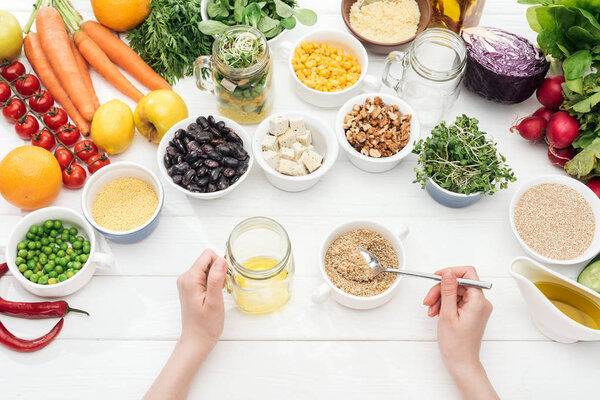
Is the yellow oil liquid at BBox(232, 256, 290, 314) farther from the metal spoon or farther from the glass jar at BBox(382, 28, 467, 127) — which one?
the glass jar at BBox(382, 28, 467, 127)

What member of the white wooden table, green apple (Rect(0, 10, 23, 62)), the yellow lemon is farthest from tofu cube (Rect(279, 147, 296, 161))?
green apple (Rect(0, 10, 23, 62))

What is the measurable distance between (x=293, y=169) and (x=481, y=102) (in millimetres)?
703

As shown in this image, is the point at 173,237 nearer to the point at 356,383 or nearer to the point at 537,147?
the point at 356,383

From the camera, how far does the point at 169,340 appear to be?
136 cm

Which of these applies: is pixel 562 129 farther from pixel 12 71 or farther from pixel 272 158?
pixel 12 71

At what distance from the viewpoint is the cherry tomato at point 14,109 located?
1.57 m

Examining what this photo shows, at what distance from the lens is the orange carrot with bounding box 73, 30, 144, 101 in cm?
169

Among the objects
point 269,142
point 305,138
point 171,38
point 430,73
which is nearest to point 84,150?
point 171,38

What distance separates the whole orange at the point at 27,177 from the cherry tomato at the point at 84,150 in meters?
0.10

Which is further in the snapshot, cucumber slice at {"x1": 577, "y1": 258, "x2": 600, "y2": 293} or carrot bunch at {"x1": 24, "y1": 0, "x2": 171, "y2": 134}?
carrot bunch at {"x1": 24, "y1": 0, "x2": 171, "y2": 134}

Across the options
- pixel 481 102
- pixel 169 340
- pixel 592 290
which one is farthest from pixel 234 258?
pixel 481 102

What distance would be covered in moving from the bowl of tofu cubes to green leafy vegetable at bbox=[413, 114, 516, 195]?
0.87ft

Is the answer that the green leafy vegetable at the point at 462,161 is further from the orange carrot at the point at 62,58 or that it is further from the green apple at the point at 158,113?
the orange carrot at the point at 62,58

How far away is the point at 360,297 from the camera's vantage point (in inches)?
51.6
